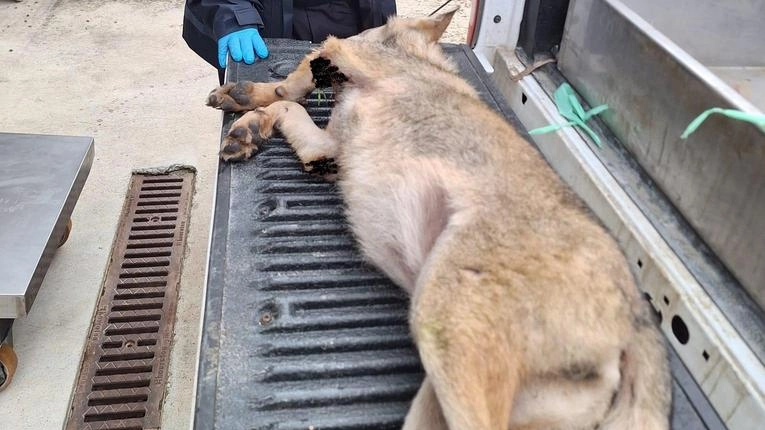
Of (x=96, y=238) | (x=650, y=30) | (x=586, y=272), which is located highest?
(x=650, y=30)

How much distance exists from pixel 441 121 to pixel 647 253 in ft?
3.35

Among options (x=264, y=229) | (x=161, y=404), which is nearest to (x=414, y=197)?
(x=264, y=229)

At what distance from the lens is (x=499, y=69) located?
4078mm

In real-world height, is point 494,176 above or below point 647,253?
above

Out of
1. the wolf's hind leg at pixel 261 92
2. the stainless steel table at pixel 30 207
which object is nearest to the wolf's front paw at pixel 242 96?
the wolf's hind leg at pixel 261 92

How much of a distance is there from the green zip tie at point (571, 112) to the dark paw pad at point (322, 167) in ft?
3.62

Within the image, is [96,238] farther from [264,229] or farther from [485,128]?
[485,128]

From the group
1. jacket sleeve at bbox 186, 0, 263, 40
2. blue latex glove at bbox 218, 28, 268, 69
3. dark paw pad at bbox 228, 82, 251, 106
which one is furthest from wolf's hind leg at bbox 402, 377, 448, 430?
jacket sleeve at bbox 186, 0, 263, 40

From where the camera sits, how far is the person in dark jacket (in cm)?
388

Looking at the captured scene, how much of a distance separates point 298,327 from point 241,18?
228cm

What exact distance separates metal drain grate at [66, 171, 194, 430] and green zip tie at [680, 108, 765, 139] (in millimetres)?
2699

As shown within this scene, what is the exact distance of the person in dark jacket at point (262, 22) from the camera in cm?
388

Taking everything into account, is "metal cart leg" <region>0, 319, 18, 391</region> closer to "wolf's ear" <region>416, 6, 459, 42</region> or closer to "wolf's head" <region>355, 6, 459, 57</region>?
"wolf's head" <region>355, 6, 459, 57</region>

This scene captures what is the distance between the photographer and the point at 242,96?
135 inches
